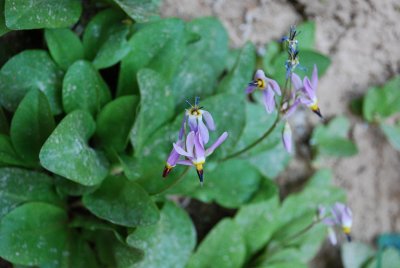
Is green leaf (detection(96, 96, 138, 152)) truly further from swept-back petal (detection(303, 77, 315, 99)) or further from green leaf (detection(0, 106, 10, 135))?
swept-back petal (detection(303, 77, 315, 99))

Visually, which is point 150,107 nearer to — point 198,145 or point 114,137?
A: point 114,137

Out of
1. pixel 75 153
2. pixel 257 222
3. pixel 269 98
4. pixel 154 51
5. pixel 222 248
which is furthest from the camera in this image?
pixel 257 222

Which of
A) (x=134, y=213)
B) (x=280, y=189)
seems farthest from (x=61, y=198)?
(x=280, y=189)

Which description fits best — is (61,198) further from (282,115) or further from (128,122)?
(282,115)

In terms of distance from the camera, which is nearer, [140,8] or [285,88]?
[285,88]

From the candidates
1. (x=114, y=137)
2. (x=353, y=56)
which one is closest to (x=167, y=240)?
(x=114, y=137)

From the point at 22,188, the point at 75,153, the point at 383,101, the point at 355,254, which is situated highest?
the point at 75,153
